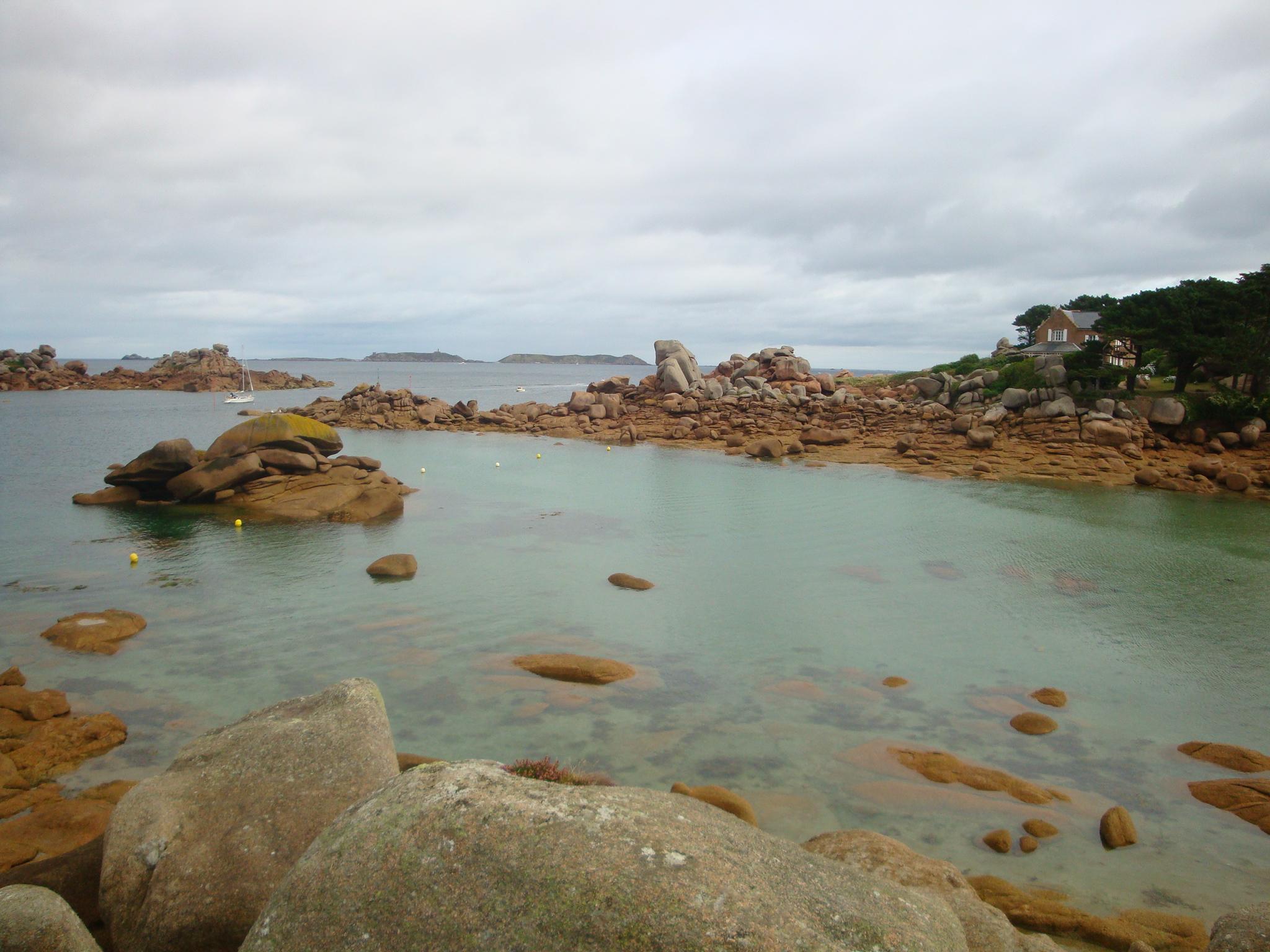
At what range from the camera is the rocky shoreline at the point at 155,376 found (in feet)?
377

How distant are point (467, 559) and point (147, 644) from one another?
809 cm

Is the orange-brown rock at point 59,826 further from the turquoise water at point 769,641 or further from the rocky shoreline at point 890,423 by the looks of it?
the rocky shoreline at point 890,423

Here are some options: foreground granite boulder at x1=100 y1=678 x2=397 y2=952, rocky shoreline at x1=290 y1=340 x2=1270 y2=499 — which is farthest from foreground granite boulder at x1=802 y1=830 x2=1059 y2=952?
rocky shoreline at x1=290 y1=340 x2=1270 y2=499

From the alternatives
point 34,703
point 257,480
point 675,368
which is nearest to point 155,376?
point 675,368

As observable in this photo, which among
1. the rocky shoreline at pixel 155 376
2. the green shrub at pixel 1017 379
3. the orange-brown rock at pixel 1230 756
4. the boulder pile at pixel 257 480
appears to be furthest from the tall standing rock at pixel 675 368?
the rocky shoreline at pixel 155 376

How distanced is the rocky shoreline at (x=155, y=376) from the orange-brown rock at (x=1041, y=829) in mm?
124295

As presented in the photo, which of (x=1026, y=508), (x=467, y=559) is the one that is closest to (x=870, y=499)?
(x=1026, y=508)

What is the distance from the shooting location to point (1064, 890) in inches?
305

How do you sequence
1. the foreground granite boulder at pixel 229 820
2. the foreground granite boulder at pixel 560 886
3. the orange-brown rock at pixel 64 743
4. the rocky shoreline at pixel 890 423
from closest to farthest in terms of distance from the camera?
the foreground granite boulder at pixel 560 886 < the foreground granite boulder at pixel 229 820 < the orange-brown rock at pixel 64 743 < the rocky shoreline at pixel 890 423

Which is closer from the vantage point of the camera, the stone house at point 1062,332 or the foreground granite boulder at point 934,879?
the foreground granite boulder at point 934,879

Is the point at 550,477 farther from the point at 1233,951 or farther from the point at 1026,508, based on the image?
the point at 1233,951

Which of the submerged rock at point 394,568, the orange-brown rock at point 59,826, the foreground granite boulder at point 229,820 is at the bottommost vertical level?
the orange-brown rock at point 59,826

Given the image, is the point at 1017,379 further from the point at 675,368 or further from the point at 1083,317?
the point at 1083,317

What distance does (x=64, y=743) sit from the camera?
10.4 meters
